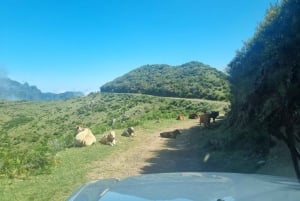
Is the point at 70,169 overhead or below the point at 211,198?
below

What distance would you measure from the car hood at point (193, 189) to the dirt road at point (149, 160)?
9.22 m

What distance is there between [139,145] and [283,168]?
1008cm

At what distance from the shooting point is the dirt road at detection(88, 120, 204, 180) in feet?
43.6

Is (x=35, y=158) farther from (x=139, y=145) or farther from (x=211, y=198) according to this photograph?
(x=211, y=198)

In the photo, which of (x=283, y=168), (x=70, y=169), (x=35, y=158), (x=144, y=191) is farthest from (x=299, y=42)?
(x=35, y=158)

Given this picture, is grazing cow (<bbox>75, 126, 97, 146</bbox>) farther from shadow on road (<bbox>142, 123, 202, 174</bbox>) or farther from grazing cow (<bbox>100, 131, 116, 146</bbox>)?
shadow on road (<bbox>142, 123, 202, 174</bbox>)

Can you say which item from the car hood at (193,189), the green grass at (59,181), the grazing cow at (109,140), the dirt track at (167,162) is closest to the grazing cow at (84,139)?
the grazing cow at (109,140)

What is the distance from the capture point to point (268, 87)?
948cm

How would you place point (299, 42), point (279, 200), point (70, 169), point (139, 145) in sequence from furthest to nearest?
point (139, 145) < point (70, 169) < point (299, 42) < point (279, 200)

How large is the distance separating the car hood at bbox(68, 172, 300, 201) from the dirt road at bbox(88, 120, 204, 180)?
922 centimetres

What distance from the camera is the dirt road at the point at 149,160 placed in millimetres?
13289

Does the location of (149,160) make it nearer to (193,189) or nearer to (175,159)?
(175,159)

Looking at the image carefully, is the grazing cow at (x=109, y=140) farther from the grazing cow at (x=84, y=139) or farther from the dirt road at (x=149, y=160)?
the dirt road at (x=149, y=160)

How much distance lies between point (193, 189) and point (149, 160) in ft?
42.1
